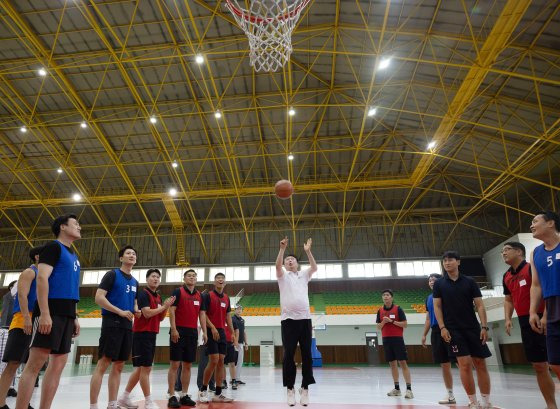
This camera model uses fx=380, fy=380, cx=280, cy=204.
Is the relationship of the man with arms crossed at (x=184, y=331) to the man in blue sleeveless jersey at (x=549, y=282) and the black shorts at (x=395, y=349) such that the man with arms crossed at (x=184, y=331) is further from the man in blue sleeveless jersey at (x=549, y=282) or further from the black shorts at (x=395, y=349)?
the man in blue sleeveless jersey at (x=549, y=282)

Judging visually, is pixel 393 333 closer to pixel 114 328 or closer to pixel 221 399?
pixel 221 399

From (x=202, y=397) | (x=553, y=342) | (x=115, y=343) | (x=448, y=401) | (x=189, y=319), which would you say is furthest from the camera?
(x=189, y=319)

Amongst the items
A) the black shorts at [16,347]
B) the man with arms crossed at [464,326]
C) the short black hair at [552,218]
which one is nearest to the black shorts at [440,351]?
the man with arms crossed at [464,326]

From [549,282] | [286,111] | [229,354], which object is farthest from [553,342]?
[286,111]

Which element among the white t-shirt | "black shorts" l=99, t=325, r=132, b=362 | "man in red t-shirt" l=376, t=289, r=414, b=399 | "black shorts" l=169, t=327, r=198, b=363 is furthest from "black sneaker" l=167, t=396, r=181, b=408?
"man in red t-shirt" l=376, t=289, r=414, b=399

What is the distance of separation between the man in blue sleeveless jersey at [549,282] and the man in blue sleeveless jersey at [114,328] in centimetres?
440

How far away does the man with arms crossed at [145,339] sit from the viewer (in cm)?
484

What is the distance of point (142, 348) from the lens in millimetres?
5000

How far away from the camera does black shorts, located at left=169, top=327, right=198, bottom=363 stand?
5.49m

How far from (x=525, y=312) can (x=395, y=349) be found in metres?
3.11

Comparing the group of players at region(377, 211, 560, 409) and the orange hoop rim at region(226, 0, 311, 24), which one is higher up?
the orange hoop rim at region(226, 0, 311, 24)

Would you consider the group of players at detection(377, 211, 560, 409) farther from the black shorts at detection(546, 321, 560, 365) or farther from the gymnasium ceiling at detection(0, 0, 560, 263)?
the gymnasium ceiling at detection(0, 0, 560, 263)

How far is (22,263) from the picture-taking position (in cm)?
3014

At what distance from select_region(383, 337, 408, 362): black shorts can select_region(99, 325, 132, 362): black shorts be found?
4.83 metres
